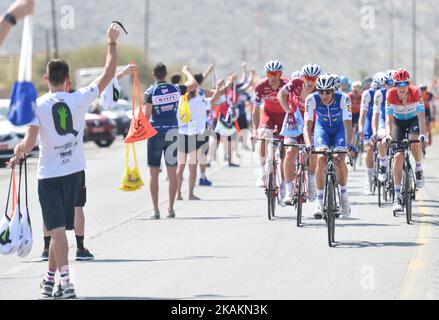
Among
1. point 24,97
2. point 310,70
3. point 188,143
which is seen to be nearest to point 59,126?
point 24,97

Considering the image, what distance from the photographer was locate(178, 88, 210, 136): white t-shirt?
19.2 metres

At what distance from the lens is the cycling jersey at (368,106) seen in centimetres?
1919

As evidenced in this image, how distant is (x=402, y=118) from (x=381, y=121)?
74.1 inches

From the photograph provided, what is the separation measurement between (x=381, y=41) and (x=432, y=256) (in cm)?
13757

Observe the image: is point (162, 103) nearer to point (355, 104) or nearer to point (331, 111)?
point (331, 111)

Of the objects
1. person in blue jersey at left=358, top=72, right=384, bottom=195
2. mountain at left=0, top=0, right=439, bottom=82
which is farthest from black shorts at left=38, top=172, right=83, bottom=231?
mountain at left=0, top=0, right=439, bottom=82

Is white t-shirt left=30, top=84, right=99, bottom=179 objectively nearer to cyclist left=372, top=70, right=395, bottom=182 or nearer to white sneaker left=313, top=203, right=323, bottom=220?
white sneaker left=313, top=203, right=323, bottom=220

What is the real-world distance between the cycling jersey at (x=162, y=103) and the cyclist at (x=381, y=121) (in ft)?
9.74

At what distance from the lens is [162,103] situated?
16.3m

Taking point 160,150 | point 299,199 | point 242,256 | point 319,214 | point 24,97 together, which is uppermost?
point 24,97

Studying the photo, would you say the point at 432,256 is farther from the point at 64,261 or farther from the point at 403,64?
the point at 403,64

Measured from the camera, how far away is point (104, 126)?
1563 inches

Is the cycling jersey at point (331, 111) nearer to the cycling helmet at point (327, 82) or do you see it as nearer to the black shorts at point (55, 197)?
the cycling helmet at point (327, 82)

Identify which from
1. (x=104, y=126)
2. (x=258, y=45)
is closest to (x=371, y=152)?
→ (x=104, y=126)
